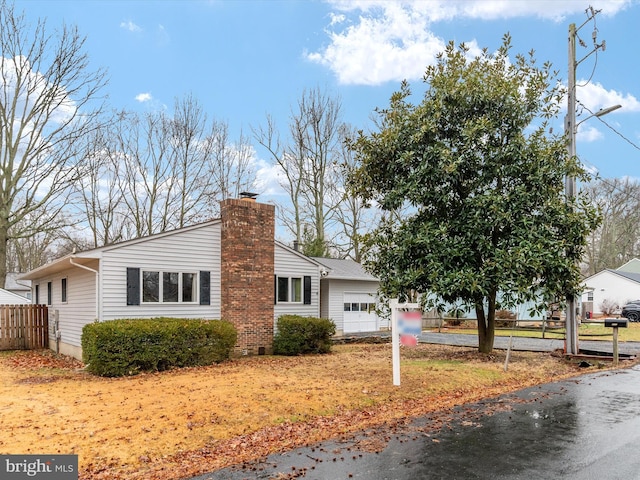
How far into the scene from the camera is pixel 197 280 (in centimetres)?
1423

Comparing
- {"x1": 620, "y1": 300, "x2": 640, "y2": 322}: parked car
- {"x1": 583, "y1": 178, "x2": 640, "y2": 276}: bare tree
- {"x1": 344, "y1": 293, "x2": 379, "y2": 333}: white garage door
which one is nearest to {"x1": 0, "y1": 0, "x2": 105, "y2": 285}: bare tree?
{"x1": 344, "y1": 293, "x2": 379, "y2": 333}: white garage door

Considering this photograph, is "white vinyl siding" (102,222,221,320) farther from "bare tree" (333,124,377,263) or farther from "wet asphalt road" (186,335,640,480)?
"bare tree" (333,124,377,263)

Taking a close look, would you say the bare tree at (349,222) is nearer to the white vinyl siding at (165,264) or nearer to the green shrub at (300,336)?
the green shrub at (300,336)

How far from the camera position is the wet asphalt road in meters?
4.82

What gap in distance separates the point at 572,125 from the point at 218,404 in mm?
12132

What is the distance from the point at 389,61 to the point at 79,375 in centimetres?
A: 1734

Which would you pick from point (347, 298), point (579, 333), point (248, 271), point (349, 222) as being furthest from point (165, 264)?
point (349, 222)

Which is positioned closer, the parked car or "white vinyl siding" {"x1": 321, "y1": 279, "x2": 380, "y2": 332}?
"white vinyl siding" {"x1": 321, "y1": 279, "x2": 380, "y2": 332}

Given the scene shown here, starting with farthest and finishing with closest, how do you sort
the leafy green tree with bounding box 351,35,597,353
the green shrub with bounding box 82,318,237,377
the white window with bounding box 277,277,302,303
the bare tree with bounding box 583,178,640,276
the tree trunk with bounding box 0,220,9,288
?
the bare tree with bounding box 583,178,640,276, the tree trunk with bounding box 0,220,9,288, the white window with bounding box 277,277,302,303, the leafy green tree with bounding box 351,35,597,353, the green shrub with bounding box 82,318,237,377

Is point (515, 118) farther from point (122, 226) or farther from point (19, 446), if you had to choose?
point (122, 226)

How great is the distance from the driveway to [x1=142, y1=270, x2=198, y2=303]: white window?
886 centimetres

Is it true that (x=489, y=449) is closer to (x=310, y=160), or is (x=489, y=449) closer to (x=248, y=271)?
(x=248, y=271)

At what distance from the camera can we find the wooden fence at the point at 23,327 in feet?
55.3

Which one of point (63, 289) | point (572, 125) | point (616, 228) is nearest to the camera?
point (572, 125)
